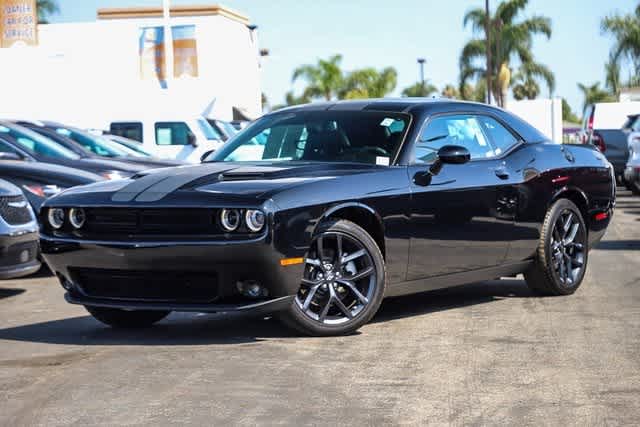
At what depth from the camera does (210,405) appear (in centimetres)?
524

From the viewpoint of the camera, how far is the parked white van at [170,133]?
26344 mm

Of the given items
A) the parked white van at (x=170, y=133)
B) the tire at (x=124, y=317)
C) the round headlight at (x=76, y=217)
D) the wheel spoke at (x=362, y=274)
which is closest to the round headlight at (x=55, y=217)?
the round headlight at (x=76, y=217)

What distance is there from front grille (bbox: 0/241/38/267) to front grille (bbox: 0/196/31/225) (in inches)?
7.4

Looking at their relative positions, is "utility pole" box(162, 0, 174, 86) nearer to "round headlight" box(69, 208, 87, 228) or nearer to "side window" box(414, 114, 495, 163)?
"side window" box(414, 114, 495, 163)

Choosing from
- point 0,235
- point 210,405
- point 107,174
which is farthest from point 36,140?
point 210,405

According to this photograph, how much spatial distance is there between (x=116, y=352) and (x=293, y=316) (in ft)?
3.14

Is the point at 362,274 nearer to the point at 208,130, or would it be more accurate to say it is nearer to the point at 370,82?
the point at 208,130

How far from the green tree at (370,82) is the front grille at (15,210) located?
58.0 m

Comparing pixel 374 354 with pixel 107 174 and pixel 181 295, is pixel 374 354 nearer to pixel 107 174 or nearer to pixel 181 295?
pixel 181 295

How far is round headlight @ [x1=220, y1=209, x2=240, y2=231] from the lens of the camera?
652 centimetres

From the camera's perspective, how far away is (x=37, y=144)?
14.4m

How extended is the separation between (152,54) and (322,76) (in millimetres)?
23408

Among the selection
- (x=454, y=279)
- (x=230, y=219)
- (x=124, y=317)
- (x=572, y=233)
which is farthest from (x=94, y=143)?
(x=230, y=219)

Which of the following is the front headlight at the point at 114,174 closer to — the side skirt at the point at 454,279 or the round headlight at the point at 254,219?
the side skirt at the point at 454,279
